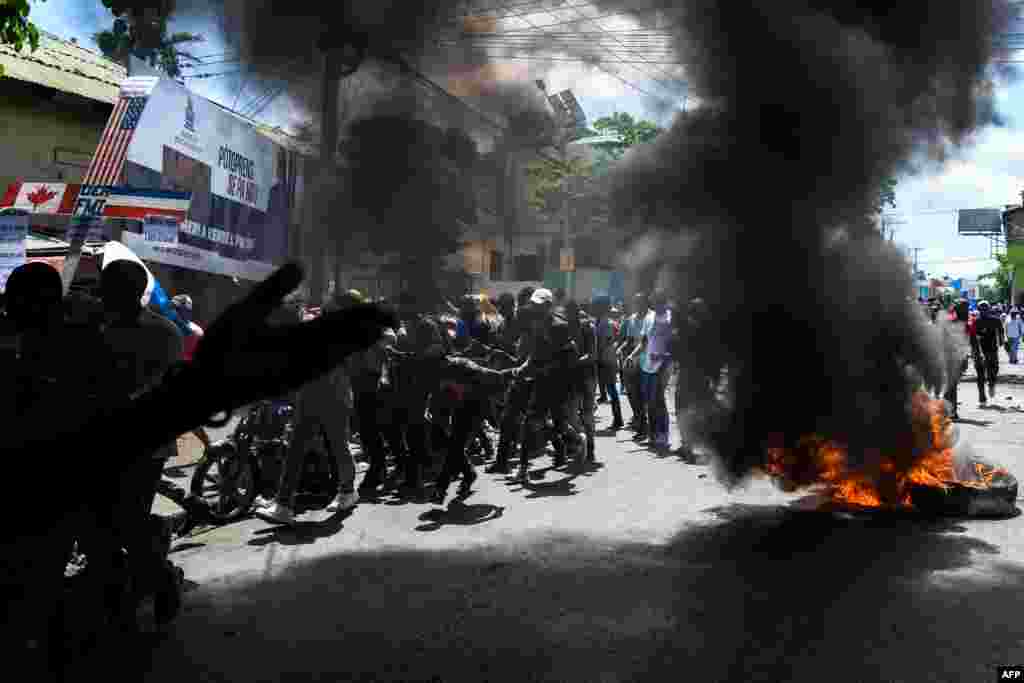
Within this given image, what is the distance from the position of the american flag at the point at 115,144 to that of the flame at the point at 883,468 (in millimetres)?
6730

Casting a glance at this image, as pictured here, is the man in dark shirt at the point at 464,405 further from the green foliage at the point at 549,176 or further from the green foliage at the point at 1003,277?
the green foliage at the point at 1003,277

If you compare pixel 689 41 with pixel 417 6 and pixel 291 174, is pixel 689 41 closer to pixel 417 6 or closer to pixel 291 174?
pixel 417 6

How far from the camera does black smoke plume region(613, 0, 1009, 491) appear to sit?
582cm

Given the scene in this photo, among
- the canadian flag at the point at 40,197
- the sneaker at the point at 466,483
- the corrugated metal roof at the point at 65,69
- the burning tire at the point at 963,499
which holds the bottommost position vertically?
the sneaker at the point at 466,483

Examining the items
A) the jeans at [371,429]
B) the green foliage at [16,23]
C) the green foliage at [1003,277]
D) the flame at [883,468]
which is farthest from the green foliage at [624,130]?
the green foliage at [1003,277]

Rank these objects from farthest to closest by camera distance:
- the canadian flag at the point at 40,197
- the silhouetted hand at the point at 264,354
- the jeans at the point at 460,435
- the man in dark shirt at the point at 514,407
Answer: the canadian flag at the point at 40,197 → the man in dark shirt at the point at 514,407 → the jeans at the point at 460,435 → the silhouetted hand at the point at 264,354

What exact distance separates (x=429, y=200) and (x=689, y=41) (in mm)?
5842

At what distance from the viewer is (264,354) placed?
1.19 m

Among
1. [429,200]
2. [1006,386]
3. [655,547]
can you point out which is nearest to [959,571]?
[655,547]

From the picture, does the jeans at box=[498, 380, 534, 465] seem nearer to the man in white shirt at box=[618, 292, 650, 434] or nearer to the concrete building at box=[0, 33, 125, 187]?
the man in white shirt at box=[618, 292, 650, 434]

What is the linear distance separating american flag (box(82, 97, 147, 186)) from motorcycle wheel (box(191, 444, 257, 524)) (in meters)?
3.73

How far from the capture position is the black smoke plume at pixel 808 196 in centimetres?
582

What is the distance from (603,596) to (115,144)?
7.83 metres

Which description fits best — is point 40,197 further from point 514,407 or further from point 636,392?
point 636,392
